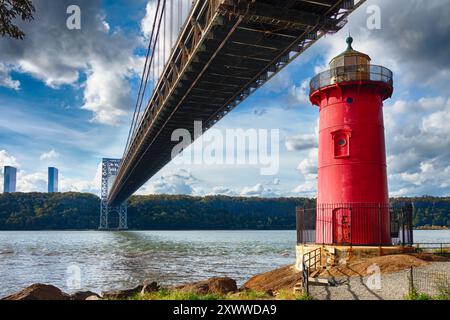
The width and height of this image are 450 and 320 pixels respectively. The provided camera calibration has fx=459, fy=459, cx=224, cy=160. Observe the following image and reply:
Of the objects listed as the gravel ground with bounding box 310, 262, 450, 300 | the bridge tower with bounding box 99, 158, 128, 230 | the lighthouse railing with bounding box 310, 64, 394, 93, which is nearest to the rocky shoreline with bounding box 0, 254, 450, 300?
the gravel ground with bounding box 310, 262, 450, 300

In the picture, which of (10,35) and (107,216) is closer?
(10,35)

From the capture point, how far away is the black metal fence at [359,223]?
16906 millimetres

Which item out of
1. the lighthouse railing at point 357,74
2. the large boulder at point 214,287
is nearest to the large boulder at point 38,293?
the large boulder at point 214,287

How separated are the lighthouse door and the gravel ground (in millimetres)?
3509

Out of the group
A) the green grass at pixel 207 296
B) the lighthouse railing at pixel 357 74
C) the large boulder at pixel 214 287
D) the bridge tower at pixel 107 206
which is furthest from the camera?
the bridge tower at pixel 107 206

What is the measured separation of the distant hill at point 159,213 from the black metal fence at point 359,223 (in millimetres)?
107715

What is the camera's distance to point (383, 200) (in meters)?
17.3

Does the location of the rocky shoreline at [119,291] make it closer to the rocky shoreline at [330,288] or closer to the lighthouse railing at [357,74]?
the rocky shoreline at [330,288]

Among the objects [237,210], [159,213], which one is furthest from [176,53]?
[237,210]

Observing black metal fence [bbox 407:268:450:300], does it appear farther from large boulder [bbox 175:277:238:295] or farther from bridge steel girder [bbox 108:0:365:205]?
bridge steel girder [bbox 108:0:365:205]

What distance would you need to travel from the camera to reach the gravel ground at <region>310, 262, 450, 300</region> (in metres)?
10.7
